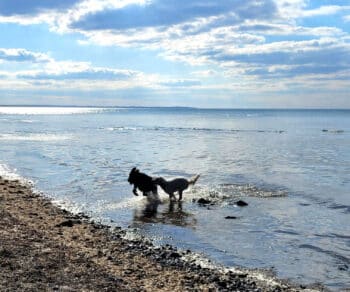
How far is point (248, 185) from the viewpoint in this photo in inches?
917

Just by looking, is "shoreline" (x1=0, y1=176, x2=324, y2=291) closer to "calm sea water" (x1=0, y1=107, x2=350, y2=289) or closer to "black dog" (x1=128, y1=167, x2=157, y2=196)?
"calm sea water" (x1=0, y1=107, x2=350, y2=289)

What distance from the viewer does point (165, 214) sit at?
653 inches

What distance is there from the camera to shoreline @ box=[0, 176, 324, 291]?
28.6 feet

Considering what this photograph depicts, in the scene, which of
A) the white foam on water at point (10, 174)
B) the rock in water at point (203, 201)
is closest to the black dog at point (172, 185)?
the rock in water at point (203, 201)

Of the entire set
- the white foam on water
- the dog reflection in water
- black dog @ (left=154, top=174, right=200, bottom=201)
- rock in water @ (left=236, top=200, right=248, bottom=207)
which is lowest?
the white foam on water

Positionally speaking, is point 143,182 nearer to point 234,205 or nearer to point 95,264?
point 234,205

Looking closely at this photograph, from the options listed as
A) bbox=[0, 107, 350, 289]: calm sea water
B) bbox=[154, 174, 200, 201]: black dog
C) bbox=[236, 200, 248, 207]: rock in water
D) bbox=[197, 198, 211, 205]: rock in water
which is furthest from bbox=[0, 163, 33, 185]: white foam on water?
bbox=[236, 200, 248, 207]: rock in water

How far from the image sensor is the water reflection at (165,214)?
51.0ft

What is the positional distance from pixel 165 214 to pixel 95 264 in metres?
6.62

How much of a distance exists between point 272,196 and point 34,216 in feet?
32.9

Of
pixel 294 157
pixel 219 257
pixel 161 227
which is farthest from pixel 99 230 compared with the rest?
pixel 294 157

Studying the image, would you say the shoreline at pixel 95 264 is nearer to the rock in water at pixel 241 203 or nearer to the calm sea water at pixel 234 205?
the calm sea water at pixel 234 205

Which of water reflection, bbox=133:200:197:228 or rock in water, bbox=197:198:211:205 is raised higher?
rock in water, bbox=197:198:211:205

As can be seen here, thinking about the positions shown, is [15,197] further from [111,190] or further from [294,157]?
[294,157]
